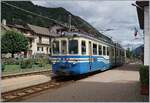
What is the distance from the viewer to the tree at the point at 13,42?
6850 centimetres

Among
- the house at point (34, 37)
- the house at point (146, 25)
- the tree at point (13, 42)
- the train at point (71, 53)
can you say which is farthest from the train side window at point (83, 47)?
the house at point (34, 37)

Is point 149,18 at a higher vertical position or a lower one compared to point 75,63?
higher

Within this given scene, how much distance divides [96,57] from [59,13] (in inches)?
2425

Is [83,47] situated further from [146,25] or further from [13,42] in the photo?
[13,42]

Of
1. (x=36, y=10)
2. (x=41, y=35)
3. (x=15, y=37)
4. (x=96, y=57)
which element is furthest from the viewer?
(x=36, y=10)

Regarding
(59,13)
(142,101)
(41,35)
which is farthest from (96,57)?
(41,35)

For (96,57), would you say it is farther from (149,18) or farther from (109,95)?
(109,95)

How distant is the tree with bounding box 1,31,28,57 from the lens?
225 ft

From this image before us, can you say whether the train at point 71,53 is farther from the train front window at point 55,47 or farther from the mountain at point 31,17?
the mountain at point 31,17

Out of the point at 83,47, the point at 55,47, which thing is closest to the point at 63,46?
the point at 55,47

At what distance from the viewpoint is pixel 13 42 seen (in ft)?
226

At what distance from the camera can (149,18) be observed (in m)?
15.7

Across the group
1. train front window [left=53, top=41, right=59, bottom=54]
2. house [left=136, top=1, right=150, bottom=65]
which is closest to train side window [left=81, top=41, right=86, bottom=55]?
train front window [left=53, top=41, right=59, bottom=54]

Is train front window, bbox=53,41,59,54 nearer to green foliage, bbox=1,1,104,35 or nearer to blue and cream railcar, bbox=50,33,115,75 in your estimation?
blue and cream railcar, bbox=50,33,115,75
